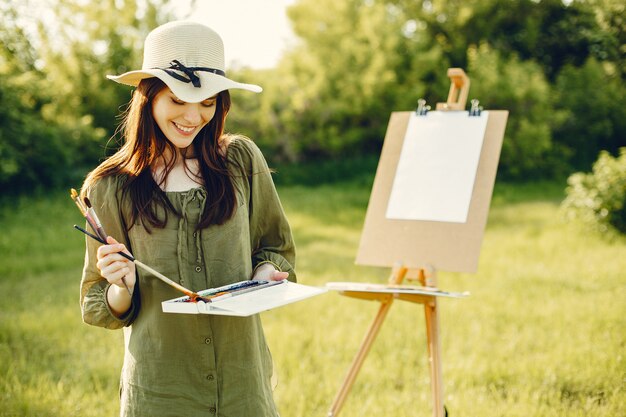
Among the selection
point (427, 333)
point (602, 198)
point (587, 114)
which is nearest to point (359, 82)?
point (587, 114)

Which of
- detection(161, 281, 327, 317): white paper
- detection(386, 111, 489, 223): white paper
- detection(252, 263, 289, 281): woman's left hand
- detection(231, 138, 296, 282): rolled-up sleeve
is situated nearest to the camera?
detection(161, 281, 327, 317): white paper

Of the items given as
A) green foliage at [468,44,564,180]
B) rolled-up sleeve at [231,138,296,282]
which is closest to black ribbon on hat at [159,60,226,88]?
rolled-up sleeve at [231,138,296,282]

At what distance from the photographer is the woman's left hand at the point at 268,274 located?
178cm

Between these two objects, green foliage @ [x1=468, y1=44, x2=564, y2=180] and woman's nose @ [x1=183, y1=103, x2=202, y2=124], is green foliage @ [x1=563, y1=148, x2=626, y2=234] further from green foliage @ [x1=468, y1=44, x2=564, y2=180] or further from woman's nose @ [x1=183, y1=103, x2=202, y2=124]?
woman's nose @ [x1=183, y1=103, x2=202, y2=124]

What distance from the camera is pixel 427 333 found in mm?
2756

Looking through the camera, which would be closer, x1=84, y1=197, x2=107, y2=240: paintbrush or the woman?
x1=84, y1=197, x2=107, y2=240: paintbrush

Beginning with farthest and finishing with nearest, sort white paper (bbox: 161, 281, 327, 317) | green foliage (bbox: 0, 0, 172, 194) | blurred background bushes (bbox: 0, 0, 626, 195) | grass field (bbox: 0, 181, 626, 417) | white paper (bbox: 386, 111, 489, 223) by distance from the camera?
blurred background bushes (bbox: 0, 0, 626, 195), green foliage (bbox: 0, 0, 172, 194), grass field (bbox: 0, 181, 626, 417), white paper (bbox: 386, 111, 489, 223), white paper (bbox: 161, 281, 327, 317)

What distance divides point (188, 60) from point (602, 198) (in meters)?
6.69

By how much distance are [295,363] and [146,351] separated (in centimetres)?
217

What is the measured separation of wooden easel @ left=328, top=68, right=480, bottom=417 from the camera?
267 centimetres

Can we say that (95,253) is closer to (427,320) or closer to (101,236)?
(101,236)

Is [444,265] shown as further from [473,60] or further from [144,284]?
[473,60]

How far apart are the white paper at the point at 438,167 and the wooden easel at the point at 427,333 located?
0.30 metres

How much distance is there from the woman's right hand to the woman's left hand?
35cm
